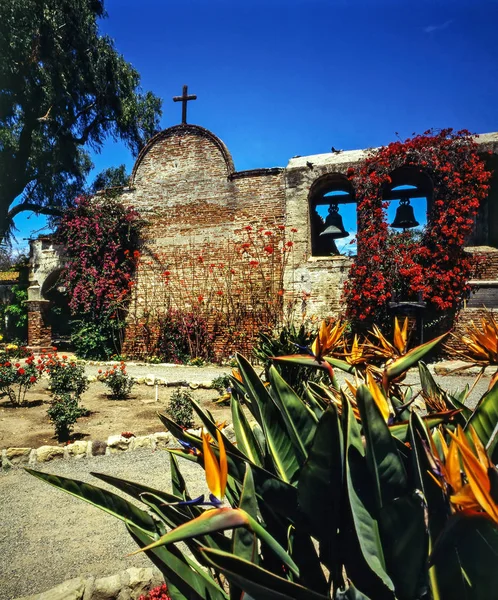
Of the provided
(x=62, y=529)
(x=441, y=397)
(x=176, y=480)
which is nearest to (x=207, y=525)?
(x=176, y=480)

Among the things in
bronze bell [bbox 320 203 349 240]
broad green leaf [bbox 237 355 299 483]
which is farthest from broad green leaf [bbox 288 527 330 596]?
bronze bell [bbox 320 203 349 240]

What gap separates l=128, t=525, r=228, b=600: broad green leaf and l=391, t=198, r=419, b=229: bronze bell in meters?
9.95

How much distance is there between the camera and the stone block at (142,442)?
16.0 ft

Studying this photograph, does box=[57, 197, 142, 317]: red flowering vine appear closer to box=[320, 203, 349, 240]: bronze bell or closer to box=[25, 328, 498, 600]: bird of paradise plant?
box=[320, 203, 349, 240]: bronze bell

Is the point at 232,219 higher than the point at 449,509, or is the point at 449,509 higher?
the point at 232,219

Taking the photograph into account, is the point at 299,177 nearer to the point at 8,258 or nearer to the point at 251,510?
the point at 251,510

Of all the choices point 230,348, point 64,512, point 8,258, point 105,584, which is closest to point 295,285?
point 230,348

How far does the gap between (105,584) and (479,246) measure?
10.9 meters

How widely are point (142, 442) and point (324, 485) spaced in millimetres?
4296

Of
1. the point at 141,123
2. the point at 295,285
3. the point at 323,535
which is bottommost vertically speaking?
the point at 323,535

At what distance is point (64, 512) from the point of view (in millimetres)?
3449

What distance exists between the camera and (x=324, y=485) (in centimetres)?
102

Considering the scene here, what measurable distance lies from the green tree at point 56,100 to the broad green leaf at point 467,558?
15.7m

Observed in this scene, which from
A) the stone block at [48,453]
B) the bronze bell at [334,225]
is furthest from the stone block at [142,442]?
the bronze bell at [334,225]
